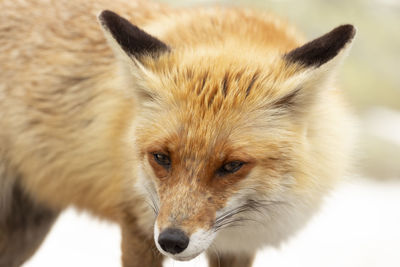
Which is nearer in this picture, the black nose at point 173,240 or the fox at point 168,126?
the black nose at point 173,240

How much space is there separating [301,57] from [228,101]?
2.03ft

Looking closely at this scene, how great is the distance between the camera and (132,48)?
4609 mm

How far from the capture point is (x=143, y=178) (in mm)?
4645

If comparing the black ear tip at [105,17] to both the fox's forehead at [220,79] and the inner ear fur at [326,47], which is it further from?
the inner ear fur at [326,47]

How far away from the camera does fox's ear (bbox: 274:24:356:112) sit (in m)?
4.14

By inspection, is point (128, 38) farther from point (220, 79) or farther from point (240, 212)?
point (240, 212)

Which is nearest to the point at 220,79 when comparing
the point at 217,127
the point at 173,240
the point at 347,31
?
the point at 217,127

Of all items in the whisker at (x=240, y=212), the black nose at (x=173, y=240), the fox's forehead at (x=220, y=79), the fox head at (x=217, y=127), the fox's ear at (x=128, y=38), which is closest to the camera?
the black nose at (x=173, y=240)

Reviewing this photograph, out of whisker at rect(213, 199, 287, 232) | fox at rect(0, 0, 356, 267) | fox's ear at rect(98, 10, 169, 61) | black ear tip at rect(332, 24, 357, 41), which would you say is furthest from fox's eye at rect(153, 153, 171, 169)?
black ear tip at rect(332, 24, 357, 41)

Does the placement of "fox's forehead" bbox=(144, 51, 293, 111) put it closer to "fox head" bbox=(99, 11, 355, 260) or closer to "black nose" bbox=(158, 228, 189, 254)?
"fox head" bbox=(99, 11, 355, 260)

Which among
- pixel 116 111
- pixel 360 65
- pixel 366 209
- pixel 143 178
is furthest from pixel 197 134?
pixel 360 65

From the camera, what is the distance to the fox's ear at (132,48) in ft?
14.7

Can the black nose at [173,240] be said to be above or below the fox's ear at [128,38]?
below

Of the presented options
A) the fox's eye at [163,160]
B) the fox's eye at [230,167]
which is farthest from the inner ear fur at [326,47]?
the fox's eye at [163,160]
